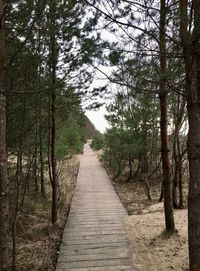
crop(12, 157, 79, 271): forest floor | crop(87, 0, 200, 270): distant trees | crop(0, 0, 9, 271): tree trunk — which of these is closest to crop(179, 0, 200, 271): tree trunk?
crop(87, 0, 200, 270): distant trees

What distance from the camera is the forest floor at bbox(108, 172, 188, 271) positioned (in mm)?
5347

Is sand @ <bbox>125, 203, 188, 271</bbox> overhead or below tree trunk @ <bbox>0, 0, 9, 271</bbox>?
below

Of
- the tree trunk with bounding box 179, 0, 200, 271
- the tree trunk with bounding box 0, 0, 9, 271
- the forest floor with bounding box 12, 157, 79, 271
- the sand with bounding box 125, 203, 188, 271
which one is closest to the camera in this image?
the tree trunk with bounding box 0, 0, 9, 271

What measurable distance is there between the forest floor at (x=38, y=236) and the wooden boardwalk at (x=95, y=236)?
16 centimetres

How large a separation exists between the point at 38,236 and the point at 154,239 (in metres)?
2.09

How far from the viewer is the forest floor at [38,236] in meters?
5.57

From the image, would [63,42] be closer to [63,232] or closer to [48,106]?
[48,106]

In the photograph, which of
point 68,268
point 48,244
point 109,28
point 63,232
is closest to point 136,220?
point 63,232

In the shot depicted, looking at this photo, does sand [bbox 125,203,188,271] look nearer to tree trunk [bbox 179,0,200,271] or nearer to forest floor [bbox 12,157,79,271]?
tree trunk [bbox 179,0,200,271]

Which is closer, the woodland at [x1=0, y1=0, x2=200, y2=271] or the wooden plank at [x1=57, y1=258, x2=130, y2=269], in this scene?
the woodland at [x1=0, y1=0, x2=200, y2=271]

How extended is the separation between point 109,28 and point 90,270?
3.22 m

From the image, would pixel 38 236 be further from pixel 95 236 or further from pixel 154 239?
pixel 154 239

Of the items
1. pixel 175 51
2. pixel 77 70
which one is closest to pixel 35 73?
pixel 77 70

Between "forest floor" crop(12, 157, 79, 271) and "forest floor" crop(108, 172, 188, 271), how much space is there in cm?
132
